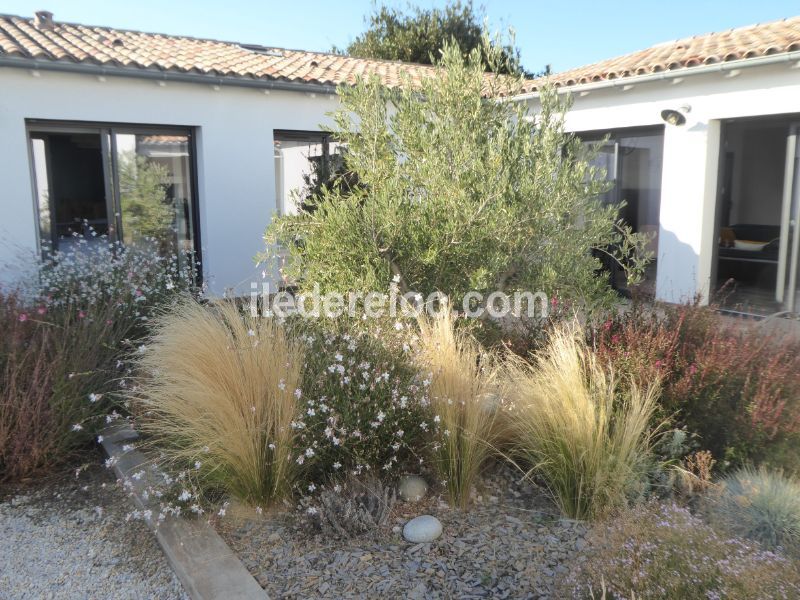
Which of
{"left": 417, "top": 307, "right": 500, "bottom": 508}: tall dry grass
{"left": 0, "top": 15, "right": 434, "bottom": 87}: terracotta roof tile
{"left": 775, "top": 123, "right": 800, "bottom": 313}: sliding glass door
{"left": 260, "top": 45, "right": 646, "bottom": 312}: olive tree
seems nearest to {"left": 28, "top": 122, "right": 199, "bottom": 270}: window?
{"left": 0, "top": 15, "right": 434, "bottom": 87}: terracotta roof tile

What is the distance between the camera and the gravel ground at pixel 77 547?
124 inches

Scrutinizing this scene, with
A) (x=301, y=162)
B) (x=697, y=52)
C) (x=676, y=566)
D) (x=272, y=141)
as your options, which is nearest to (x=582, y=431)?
(x=676, y=566)

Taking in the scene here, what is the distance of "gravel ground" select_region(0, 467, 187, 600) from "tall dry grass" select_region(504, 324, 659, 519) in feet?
6.82

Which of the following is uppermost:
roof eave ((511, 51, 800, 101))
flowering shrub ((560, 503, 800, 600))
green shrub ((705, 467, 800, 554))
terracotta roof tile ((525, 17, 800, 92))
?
terracotta roof tile ((525, 17, 800, 92))

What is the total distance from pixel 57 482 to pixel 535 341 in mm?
3467

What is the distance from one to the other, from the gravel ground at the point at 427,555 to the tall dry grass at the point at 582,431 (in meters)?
0.19

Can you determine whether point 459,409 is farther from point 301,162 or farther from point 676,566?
point 301,162

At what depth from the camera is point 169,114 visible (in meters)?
8.77

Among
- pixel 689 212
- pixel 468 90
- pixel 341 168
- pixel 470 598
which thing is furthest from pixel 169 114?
pixel 470 598

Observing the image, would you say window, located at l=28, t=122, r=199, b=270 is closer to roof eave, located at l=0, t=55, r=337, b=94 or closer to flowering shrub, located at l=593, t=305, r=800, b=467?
roof eave, located at l=0, t=55, r=337, b=94

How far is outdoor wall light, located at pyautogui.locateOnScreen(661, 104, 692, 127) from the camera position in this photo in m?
8.66

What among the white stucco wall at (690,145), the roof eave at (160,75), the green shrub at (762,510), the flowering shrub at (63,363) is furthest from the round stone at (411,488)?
the roof eave at (160,75)

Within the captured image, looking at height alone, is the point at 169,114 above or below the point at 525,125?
above

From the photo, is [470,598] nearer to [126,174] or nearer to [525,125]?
[525,125]
